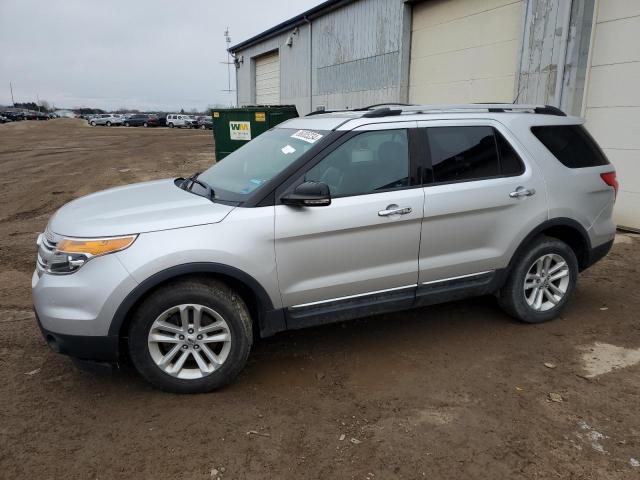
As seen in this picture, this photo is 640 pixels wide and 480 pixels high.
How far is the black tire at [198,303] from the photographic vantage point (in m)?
3.10

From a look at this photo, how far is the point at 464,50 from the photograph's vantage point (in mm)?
10172

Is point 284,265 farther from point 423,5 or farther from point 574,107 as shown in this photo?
point 423,5

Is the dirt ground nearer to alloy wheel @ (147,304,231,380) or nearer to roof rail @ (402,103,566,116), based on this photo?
alloy wheel @ (147,304,231,380)

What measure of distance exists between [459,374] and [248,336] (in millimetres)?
1497

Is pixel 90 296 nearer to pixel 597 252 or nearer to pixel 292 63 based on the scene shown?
pixel 597 252

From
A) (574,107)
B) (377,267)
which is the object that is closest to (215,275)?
(377,267)

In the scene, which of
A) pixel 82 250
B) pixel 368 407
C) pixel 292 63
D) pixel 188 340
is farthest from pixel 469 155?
pixel 292 63

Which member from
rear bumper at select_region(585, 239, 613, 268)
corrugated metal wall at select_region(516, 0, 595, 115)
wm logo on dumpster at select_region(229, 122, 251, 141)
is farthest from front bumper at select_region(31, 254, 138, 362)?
wm logo on dumpster at select_region(229, 122, 251, 141)

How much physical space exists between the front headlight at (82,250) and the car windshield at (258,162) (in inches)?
30.0

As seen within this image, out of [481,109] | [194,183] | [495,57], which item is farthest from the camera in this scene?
[495,57]

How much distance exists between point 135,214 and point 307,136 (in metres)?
1.34

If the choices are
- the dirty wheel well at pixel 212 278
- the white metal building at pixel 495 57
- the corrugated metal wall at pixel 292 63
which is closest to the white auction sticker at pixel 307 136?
the dirty wheel well at pixel 212 278

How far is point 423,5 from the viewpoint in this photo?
37.3 feet

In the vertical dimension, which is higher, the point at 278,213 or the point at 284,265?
the point at 278,213
